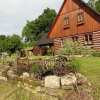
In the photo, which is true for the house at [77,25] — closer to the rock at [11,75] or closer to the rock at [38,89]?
the rock at [11,75]

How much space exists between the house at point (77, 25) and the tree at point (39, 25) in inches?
1102

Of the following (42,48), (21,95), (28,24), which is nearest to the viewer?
(21,95)

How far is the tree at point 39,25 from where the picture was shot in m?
A: 72.1

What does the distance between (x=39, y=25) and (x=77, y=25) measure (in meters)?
33.4

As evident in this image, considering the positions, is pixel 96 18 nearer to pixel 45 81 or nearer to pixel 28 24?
pixel 45 81

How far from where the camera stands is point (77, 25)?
1549 inches

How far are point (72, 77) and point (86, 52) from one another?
20.5 meters

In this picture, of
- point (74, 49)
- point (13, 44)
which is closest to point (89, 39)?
point (74, 49)

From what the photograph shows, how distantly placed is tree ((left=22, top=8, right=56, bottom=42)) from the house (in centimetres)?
2798

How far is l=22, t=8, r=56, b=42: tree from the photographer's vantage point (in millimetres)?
72125

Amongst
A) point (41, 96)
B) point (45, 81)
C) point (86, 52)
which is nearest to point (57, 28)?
point (86, 52)

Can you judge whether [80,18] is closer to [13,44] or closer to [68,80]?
[13,44]

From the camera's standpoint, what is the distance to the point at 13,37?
48.0 m

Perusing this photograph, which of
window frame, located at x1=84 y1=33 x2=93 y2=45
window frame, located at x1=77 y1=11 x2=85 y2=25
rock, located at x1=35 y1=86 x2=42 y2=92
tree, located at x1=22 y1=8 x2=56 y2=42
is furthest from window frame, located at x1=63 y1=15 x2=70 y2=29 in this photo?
tree, located at x1=22 y1=8 x2=56 y2=42
